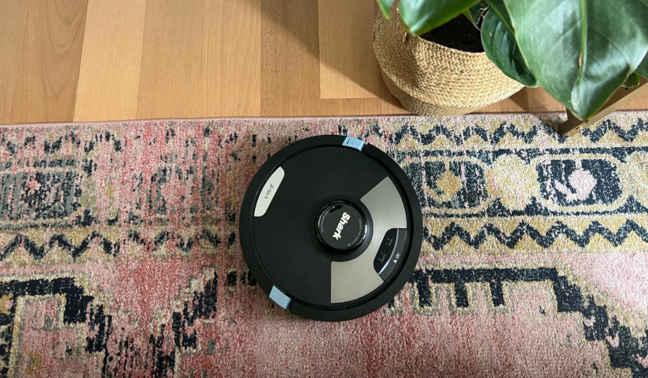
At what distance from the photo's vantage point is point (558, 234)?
3.03 ft

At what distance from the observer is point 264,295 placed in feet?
2.92

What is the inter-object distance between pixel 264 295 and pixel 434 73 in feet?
1.92

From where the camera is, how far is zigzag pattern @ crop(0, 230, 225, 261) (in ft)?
3.02

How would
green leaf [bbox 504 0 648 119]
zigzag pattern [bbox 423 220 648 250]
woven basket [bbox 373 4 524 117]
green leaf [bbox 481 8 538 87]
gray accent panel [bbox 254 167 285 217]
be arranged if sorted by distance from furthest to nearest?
zigzag pattern [bbox 423 220 648 250] → gray accent panel [bbox 254 167 285 217] → woven basket [bbox 373 4 524 117] → green leaf [bbox 481 8 538 87] → green leaf [bbox 504 0 648 119]

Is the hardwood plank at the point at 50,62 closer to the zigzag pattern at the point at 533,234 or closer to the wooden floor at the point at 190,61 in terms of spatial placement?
the wooden floor at the point at 190,61

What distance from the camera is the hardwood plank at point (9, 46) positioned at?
104cm

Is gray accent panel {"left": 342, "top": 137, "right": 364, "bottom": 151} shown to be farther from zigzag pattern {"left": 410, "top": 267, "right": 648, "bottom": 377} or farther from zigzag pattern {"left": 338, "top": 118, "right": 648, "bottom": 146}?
zigzag pattern {"left": 410, "top": 267, "right": 648, "bottom": 377}

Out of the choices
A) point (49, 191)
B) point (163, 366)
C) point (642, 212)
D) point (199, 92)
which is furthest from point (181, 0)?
point (642, 212)

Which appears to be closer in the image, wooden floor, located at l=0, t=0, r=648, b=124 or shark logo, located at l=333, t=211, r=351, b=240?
shark logo, located at l=333, t=211, r=351, b=240

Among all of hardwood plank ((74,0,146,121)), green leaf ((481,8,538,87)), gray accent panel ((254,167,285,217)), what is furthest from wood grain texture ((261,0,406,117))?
green leaf ((481,8,538,87))

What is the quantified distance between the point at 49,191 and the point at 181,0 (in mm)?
611

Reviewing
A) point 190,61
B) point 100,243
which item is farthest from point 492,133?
point 100,243

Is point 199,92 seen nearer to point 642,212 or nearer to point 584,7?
point 584,7

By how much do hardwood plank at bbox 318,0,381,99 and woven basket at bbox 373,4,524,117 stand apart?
0.13m
